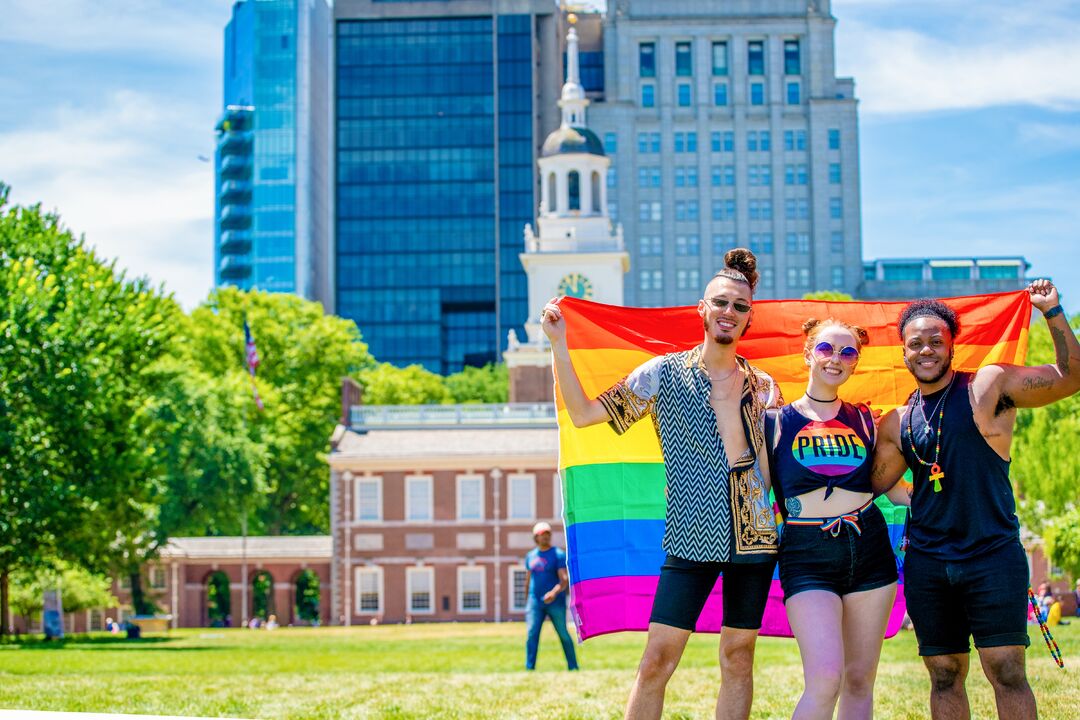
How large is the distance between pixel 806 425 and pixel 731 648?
1.17 meters

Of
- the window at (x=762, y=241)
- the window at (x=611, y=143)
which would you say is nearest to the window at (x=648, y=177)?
the window at (x=611, y=143)

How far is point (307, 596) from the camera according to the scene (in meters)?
69.5

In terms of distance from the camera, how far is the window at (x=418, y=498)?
191 ft

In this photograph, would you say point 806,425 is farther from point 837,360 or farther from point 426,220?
point 426,220

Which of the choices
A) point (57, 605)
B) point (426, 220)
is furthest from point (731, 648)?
point (426, 220)

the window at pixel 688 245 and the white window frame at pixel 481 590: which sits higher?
the window at pixel 688 245

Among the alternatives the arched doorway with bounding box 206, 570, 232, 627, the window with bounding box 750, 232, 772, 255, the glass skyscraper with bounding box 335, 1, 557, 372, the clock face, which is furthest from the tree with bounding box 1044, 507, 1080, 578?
the window with bounding box 750, 232, 772, 255

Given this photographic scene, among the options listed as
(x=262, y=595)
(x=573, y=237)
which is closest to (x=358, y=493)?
(x=262, y=595)

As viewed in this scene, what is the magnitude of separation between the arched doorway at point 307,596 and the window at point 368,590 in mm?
8331

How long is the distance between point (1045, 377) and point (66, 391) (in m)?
27.9

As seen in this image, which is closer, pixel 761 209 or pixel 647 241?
pixel 647 241

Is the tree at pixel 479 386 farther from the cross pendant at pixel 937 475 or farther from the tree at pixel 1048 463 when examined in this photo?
the cross pendant at pixel 937 475

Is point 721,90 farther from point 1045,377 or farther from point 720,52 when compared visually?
point 1045,377

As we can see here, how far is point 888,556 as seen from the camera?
8.01 metres
